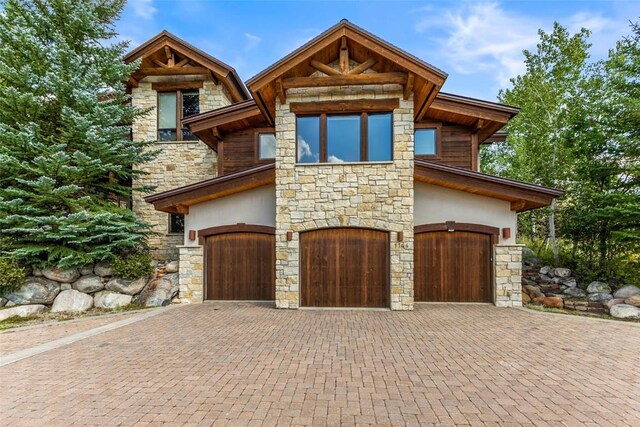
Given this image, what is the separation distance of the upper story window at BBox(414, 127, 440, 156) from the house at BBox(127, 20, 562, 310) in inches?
37.3

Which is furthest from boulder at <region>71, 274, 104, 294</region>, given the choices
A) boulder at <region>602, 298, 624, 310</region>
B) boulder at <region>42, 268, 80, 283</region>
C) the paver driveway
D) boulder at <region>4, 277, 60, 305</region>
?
boulder at <region>602, 298, 624, 310</region>

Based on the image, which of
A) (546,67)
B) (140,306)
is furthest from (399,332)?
(546,67)

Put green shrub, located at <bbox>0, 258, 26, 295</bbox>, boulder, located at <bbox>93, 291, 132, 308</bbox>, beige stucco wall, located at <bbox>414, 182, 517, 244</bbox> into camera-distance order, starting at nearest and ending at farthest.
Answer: green shrub, located at <bbox>0, 258, 26, 295</bbox> < beige stucco wall, located at <bbox>414, 182, 517, 244</bbox> < boulder, located at <bbox>93, 291, 132, 308</bbox>

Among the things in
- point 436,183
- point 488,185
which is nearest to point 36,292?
point 436,183

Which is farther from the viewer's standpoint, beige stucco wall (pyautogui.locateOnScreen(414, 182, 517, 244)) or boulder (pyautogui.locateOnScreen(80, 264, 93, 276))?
boulder (pyautogui.locateOnScreen(80, 264, 93, 276))

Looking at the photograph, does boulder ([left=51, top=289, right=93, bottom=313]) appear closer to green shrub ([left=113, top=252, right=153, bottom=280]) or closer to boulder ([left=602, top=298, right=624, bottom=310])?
green shrub ([left=113, top=252, right=153, bottom=280])

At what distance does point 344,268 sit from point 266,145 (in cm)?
559

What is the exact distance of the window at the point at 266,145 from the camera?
11.5 m

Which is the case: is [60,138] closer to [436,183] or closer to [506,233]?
[436,183]

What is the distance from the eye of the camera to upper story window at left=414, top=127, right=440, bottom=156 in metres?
10.9

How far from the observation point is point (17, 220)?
907 cm

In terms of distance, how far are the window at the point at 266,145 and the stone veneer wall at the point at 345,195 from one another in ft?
9.78

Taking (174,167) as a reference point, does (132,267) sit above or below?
below

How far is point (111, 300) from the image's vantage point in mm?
9180
